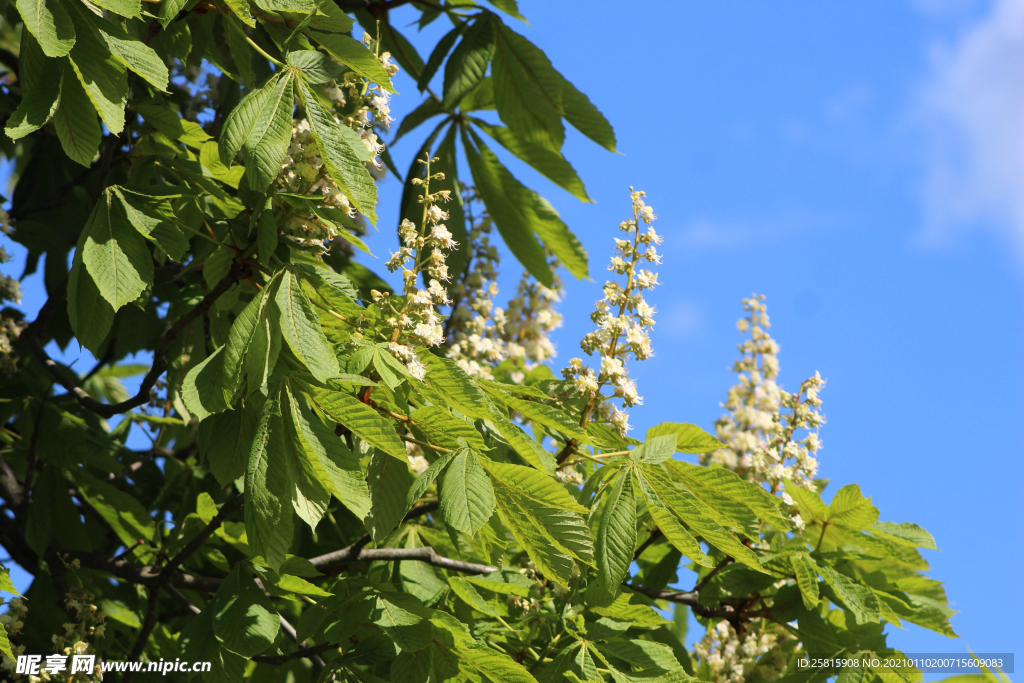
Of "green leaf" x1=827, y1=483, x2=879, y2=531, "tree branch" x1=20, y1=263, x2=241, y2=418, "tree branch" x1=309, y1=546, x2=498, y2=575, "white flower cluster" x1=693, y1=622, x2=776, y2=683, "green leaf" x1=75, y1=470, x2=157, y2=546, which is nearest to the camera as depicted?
"tree branch" x1=20, y1=263, x2=241, y2=418

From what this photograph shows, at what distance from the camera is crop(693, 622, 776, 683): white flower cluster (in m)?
2.81

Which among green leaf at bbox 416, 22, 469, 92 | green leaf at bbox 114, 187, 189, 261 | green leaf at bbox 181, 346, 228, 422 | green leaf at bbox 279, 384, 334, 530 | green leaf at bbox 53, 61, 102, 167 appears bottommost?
green leaf at bbox 279, 384, 334, 530

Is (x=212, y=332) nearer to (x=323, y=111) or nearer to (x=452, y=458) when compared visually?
(x=323, y=111)

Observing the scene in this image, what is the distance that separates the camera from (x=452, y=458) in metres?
1.59

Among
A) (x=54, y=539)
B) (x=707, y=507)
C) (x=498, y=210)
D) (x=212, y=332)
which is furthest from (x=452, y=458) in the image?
(x=54, y=539)

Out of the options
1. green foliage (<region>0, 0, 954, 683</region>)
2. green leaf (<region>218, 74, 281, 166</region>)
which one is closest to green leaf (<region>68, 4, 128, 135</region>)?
green foliage (<region>0, 0, 954, 683</region>)

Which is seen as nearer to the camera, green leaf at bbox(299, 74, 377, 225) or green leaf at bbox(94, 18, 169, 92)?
green leaf at bbox(299, 74, 377, 225)

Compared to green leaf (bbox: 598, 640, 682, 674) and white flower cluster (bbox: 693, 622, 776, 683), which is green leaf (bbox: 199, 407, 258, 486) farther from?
white flower cluster (bbox: 693, 622, 776, 683)

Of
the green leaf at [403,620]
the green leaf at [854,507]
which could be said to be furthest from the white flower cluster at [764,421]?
the green leaf at [403,620]

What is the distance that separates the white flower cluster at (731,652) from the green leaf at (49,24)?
2515 mm

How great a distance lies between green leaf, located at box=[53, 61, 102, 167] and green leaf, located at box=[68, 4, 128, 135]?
5cm

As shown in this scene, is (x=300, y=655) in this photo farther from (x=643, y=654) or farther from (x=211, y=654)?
(x=643, y=654)

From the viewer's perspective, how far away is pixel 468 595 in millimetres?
2135

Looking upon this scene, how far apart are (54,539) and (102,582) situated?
10.8 inches
